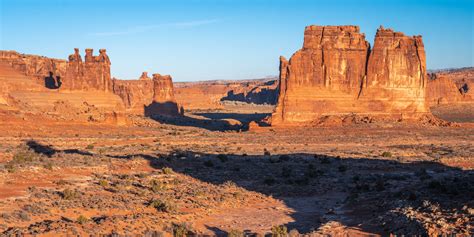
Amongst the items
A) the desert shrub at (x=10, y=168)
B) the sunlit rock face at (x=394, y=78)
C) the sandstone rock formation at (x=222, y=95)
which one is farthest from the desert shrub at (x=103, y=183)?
the sandstone rock formation at (x=222, y=95)

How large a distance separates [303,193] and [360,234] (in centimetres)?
816

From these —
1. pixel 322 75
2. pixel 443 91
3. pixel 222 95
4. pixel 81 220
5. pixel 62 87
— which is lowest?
pixel 81 220

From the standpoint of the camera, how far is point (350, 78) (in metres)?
58.3

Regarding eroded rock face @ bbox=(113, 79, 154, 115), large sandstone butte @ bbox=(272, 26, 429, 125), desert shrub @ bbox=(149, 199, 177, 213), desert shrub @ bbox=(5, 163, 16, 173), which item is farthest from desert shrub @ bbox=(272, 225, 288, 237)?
eroded rock face @ bbox=(113, 79, 154, 115)

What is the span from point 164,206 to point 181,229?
293 cm

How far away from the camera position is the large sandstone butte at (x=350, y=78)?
57500 mm

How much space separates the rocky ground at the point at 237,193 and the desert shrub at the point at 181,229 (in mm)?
26

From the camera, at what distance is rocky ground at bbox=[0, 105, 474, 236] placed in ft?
44.8

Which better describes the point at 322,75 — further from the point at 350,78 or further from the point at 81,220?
the point at 81,220

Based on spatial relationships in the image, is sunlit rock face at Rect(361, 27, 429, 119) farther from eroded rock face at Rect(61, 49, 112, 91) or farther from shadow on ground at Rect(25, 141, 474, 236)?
eroded rock face at Rect(61, 49, 112, 91)

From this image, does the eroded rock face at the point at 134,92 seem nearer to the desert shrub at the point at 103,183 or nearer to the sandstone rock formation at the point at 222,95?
the sandstone rock formation at the point at 222,95

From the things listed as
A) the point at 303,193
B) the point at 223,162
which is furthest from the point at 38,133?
the point at 303,193

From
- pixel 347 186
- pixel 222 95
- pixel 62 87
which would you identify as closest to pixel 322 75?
pixel 62 87

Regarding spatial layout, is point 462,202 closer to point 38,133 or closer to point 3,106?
point 38,133
